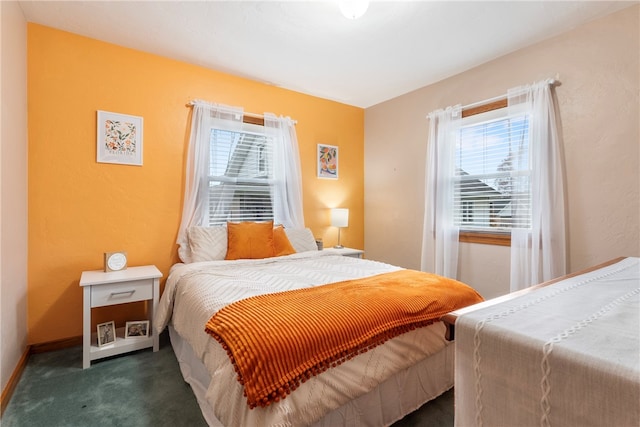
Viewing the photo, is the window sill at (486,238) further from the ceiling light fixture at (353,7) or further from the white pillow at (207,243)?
the white pillow at (207,243)

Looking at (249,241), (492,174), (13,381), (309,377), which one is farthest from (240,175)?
(492,174)

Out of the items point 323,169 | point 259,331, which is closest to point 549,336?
point 259,331

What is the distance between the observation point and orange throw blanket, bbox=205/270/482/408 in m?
1.08

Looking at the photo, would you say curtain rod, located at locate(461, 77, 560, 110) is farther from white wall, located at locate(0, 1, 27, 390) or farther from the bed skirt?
white wall, located at locate(0, 1, 27, 390)

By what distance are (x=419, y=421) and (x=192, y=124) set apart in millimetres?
2979

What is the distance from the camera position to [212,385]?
48.6 inches

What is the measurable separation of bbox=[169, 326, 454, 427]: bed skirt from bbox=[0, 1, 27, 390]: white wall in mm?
1100

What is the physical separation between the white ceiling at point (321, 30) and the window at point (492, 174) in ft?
2.13

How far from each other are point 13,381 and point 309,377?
2.00 meters

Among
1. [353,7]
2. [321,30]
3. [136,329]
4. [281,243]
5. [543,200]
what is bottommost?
[136,329]

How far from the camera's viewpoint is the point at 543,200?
2.48 m

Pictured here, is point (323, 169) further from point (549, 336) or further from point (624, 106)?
point (549, 336)

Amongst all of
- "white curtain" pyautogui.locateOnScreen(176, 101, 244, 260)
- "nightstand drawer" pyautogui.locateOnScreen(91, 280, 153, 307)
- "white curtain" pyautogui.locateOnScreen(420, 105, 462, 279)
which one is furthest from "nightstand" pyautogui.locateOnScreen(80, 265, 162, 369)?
"white curtain" pyautogui.locateOnScreen(420, 105, 462, 279)

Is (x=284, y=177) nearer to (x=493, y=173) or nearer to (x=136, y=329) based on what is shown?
(x=136, y=329)
